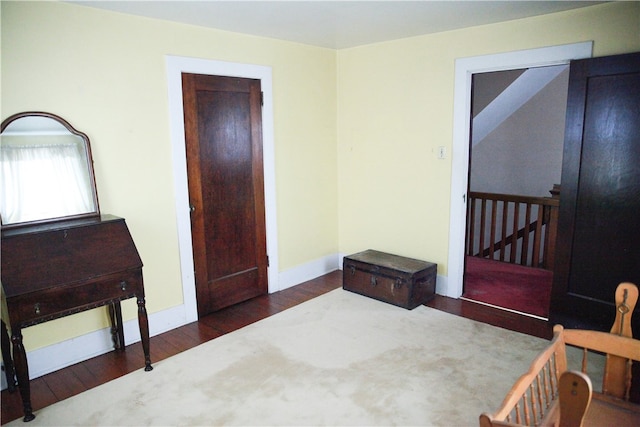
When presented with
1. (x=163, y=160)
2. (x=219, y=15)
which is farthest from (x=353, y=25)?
(x=163, y=160)

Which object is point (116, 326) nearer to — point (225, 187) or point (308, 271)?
point (225, 187)

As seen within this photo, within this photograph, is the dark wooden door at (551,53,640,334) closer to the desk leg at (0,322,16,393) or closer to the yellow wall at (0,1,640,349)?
the yellow wall at (0,1,640,349)

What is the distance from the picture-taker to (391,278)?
383 cm

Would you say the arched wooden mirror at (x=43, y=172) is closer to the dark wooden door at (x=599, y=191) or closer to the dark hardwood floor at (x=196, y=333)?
the dark hardwood floor at (x=196, y=333)

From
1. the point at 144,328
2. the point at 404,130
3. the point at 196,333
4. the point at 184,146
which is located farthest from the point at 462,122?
the point at 144,328

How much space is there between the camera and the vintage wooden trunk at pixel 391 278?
3.74m

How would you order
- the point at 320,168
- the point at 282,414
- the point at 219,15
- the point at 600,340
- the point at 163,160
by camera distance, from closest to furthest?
the point at 600,340
the point at 282,414
the point at 219,15
the point at 163,160
the point at 320,168

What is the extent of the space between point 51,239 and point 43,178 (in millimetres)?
446

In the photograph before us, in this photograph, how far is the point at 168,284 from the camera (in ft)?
11.3

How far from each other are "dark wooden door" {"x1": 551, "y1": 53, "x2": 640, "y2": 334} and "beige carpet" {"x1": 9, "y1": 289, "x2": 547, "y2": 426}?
50 centimetres

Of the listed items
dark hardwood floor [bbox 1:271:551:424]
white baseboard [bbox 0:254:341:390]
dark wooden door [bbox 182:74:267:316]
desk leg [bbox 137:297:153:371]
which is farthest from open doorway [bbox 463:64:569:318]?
desk leg [bbox 137:297:153:371]

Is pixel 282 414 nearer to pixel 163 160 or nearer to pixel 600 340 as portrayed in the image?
pixel 600 340

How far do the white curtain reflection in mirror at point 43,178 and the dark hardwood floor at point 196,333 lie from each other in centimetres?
103

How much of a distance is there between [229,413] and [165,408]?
1.22 ft
